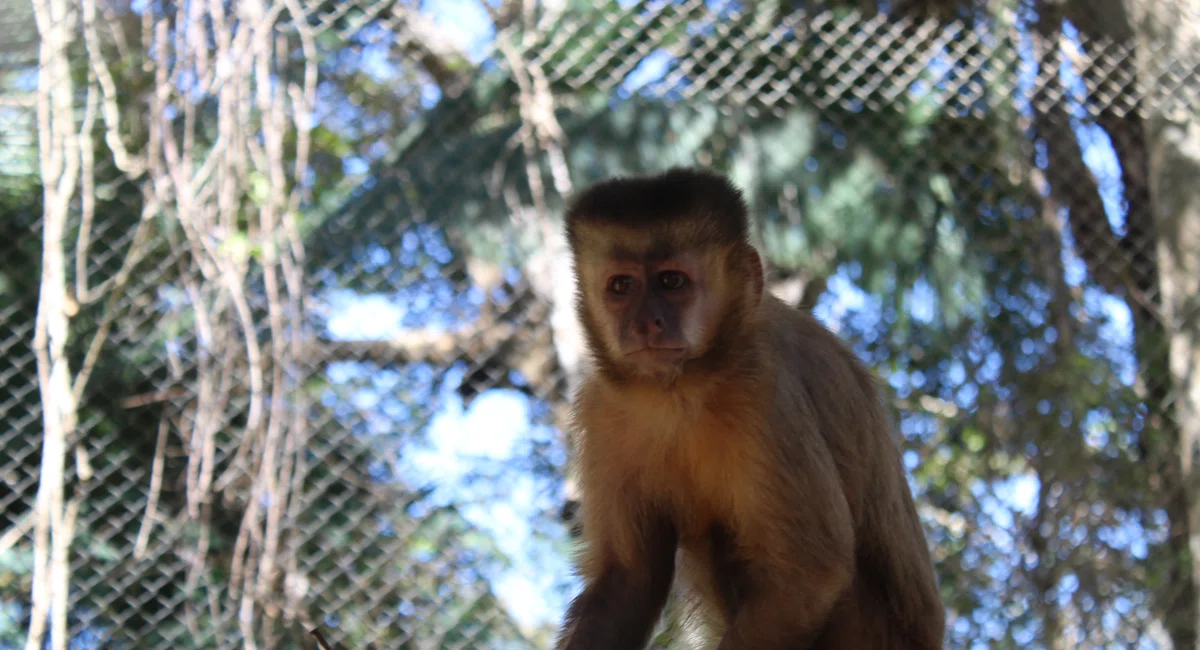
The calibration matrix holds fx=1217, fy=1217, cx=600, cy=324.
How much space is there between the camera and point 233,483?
604 centimetres

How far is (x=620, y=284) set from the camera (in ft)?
9.48

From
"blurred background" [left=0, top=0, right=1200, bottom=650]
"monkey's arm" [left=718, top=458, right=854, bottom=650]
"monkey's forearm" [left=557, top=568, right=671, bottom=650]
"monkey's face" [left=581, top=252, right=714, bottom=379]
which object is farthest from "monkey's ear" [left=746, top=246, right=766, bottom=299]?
"blurred background" [left=0, top=0, right=1200, bottom=650]

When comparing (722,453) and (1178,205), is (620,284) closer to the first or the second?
(722,453)

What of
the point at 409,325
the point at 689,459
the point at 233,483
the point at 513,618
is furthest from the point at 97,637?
the point at 689,459

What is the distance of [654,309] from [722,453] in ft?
1.30

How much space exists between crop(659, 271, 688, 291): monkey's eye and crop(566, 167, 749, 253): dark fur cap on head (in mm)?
92

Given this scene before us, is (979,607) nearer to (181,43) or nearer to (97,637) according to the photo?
(97,637)

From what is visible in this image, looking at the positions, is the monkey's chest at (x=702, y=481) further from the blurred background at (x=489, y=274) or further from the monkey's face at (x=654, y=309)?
the blurred background at (x=489, y=274)

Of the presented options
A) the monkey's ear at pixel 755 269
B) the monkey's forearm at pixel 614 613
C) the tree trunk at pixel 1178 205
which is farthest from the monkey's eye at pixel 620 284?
the tree trunk at pixel 1178 205

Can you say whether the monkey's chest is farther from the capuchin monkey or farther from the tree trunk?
the tree trunk

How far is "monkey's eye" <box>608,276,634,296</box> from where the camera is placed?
9.42 ft

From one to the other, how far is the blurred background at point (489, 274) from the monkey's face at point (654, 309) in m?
3.03

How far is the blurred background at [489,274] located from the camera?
19.2 ft

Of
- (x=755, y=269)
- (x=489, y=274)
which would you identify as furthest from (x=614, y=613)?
(x=489, y=274)
